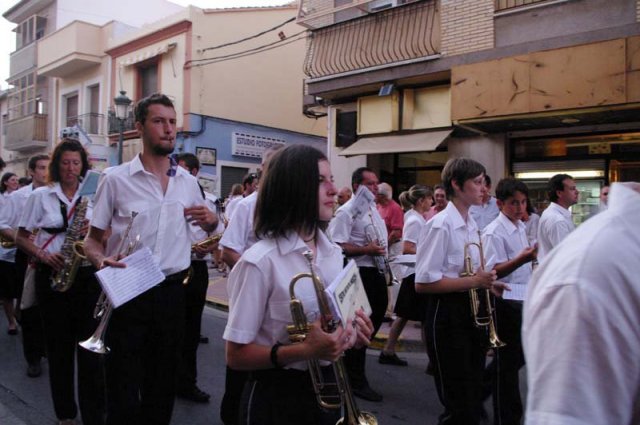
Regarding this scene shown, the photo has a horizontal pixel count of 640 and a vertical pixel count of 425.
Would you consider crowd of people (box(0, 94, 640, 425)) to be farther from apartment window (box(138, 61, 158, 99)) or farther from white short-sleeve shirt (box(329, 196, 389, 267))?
apartment window (box(138, 61, 158, 99))

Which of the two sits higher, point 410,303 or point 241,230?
point 241,230

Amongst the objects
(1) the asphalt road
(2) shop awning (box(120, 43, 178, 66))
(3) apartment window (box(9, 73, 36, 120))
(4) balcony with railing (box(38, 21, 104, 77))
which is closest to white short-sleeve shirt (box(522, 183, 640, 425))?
(1) the asphalt road

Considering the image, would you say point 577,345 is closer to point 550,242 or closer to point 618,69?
point 550,242

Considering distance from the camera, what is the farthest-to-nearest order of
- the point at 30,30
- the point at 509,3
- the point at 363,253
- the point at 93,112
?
the point at 30,30 < the point at 93,112 < the point at 509,3 < the point at 363,253

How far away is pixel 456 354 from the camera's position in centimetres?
337

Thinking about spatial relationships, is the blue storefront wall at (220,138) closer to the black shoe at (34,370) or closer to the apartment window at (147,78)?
the apartment window at (147,78)

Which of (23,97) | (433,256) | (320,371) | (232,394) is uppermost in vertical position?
(23,97)

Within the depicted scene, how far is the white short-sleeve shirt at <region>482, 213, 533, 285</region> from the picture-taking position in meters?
4.24

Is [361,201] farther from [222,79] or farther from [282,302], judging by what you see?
[222,79]

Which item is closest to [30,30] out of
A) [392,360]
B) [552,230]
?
[392,360]

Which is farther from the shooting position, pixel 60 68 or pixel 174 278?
pixel 60 68

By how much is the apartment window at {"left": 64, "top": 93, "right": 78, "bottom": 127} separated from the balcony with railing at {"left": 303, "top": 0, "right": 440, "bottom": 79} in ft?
51.7

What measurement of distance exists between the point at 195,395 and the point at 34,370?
185 centimetres

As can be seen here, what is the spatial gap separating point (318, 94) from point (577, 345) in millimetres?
12997
